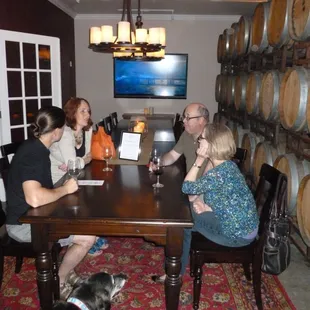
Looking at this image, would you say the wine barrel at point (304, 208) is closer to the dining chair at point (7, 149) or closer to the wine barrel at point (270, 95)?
the wine barrel at point (270, 95)

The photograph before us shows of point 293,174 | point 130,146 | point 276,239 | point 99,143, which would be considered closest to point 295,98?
point 293,174

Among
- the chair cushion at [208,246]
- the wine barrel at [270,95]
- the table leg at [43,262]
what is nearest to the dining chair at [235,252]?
the chair cushion at [208,246]

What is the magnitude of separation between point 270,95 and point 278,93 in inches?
6.0

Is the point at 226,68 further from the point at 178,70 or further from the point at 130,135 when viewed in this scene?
the point at 130,135

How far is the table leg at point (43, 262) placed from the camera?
1.86 m

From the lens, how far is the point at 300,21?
9.55ft

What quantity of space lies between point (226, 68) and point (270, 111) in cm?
330

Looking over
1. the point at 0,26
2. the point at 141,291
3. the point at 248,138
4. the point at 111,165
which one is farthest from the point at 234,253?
the point at 0,26

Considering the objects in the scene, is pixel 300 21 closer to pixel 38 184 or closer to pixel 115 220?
pixel 115 220

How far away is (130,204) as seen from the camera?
1.94 m

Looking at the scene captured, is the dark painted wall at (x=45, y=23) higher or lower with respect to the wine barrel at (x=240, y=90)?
higher

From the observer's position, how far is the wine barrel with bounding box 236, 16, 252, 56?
184 inches

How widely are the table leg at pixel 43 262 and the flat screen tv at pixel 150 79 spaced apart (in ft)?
20.4

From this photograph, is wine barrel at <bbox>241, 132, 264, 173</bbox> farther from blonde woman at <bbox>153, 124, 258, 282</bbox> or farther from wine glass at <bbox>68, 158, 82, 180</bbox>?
wine glass at <bbox>68, 158, 82, 180</bbox>
